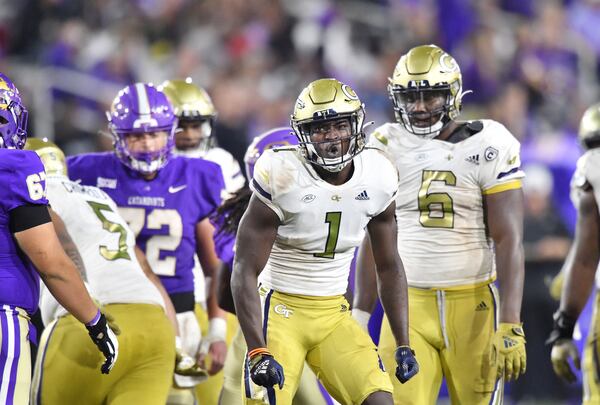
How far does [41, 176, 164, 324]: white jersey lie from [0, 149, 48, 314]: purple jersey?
0.50 meters

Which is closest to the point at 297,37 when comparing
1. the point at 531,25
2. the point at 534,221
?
the point at 531,25

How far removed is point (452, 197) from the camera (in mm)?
4855

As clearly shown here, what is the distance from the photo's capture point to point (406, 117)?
495 centimetres

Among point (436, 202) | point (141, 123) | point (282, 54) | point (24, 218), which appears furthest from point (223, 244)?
point (282, 54)

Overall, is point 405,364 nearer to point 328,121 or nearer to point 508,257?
point 508,257

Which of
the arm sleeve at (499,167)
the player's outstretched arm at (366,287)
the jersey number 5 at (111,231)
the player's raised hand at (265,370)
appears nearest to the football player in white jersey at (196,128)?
the player's outstretched arm at (366,287)

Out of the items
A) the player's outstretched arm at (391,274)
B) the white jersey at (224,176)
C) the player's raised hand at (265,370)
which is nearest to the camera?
the player's raised hand at (265,370)

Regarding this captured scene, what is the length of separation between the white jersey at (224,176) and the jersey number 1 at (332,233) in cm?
157

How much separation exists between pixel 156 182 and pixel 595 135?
2094 mm

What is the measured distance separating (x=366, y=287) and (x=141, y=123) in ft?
4.48

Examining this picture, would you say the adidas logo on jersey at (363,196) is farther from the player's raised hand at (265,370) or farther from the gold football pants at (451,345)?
the gold football pants at (451,345)

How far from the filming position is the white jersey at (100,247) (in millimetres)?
4422

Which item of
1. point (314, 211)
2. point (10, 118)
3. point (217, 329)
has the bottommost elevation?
point (217, 329)

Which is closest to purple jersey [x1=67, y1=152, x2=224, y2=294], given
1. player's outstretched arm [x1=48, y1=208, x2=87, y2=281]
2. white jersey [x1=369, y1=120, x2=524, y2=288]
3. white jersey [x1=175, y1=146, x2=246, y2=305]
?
white jersey [x1=175, y1=146, x2=246, y2=305]
